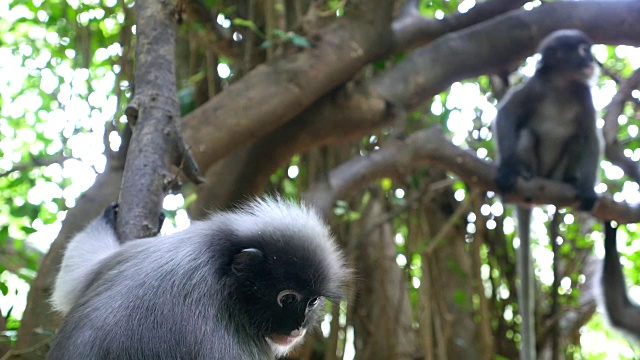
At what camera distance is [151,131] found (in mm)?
2865

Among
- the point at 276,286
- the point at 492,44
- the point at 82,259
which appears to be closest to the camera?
the point at 276,286

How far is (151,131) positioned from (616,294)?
175 inches

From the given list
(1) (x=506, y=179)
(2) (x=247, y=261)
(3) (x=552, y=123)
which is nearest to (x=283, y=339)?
(2) (x=247, y=261)

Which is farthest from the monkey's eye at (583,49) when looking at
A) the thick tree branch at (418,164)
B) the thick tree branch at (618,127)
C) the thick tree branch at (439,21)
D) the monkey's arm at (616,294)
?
the monkey's arm at (616,294)

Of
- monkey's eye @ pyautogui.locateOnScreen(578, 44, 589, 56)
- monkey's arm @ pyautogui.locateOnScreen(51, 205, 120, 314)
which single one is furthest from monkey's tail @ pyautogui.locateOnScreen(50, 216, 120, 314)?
monkey's eye @ pyautogui.locateOnScreen(578, 44, 589, 56)

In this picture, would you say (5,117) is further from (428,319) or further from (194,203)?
(428,319)

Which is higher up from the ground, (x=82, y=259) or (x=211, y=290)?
(x=82, y=259)

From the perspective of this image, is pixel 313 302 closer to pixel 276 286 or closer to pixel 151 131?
pixel 276 286

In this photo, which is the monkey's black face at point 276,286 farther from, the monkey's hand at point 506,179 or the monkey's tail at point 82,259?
the monkey's hand at point 506,179

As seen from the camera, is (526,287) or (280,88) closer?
(280,88)

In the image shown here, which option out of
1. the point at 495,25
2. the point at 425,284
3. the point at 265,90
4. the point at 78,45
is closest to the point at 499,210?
the point at 425,284

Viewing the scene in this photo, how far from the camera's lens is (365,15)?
5.15 meters

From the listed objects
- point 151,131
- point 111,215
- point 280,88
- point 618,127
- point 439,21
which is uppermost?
point 439,21

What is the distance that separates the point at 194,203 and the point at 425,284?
2.39 m
